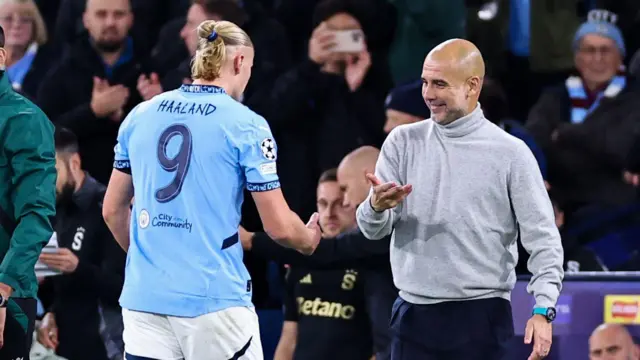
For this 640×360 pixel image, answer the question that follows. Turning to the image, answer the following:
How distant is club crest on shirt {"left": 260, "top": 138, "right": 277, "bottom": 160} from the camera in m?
4.29

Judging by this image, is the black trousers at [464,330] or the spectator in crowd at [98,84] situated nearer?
the black trousers at [464,330]

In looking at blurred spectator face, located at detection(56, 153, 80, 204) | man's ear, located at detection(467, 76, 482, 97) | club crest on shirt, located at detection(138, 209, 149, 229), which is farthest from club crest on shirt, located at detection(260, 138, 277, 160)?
blurred spectator face, located at detection(56, 153, 80, 204)

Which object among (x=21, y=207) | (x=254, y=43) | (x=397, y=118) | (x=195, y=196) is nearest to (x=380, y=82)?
(x=254, y=43)

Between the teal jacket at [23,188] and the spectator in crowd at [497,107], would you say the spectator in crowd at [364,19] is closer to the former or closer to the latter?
the spectator in crowd at [497,107]

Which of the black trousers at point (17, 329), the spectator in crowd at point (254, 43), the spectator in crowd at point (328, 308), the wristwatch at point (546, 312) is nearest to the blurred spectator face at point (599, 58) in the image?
the spectator in crowd at point (254, 43)

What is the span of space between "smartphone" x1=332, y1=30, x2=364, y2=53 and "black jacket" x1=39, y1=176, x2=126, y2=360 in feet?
5.65

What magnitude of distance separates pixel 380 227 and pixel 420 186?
22 cm

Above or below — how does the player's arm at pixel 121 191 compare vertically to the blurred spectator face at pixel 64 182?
above

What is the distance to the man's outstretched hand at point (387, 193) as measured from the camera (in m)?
4.43

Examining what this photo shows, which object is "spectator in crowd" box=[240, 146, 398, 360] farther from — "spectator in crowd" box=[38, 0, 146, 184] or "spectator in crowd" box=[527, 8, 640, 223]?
"spectator in crowd" box=[38, 0, 146, 184]

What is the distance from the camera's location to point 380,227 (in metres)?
4.65

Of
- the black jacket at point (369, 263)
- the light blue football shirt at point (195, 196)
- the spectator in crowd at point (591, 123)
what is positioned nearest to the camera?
the light blue football shirt at point (195, 196)

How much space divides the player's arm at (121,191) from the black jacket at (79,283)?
218cm

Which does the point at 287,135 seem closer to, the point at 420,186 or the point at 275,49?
the point at 275,49
